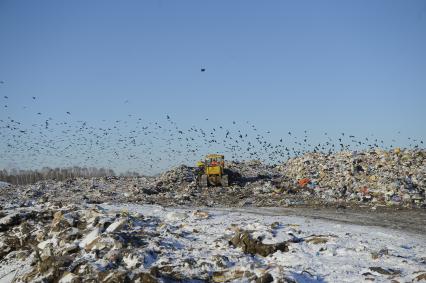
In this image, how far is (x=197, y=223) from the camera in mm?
8570

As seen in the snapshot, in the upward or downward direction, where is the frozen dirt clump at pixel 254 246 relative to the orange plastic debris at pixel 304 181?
downward

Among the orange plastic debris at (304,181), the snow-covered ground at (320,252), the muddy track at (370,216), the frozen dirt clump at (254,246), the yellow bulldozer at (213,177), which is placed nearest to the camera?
the snow-covered ground at (320,252)

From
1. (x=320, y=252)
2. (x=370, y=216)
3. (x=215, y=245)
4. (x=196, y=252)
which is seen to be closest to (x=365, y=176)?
(x=370, y=216)

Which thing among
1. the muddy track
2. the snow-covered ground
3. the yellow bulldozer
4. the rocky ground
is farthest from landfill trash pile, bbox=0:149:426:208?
the snow-covered ground

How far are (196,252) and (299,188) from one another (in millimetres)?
11849

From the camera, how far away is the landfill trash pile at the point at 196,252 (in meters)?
5.45

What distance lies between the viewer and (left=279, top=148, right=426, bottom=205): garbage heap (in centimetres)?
1449

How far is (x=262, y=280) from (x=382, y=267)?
179 centimetres

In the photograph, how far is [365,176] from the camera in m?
17.2

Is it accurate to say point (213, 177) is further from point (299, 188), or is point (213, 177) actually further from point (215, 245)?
point (215, 245)

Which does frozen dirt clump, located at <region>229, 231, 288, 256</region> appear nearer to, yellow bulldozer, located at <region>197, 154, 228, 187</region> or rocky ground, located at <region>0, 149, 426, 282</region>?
rocky ground, located at <region>0, 149, 426, 282</region>

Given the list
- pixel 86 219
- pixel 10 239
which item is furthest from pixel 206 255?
pixel 10 239

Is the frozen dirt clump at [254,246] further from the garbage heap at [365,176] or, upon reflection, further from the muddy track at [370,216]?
the garbage heap at [365,176]

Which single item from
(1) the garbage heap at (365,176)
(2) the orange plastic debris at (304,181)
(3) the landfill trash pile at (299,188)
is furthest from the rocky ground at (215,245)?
(2) the orange plastic debris at (304,181)
